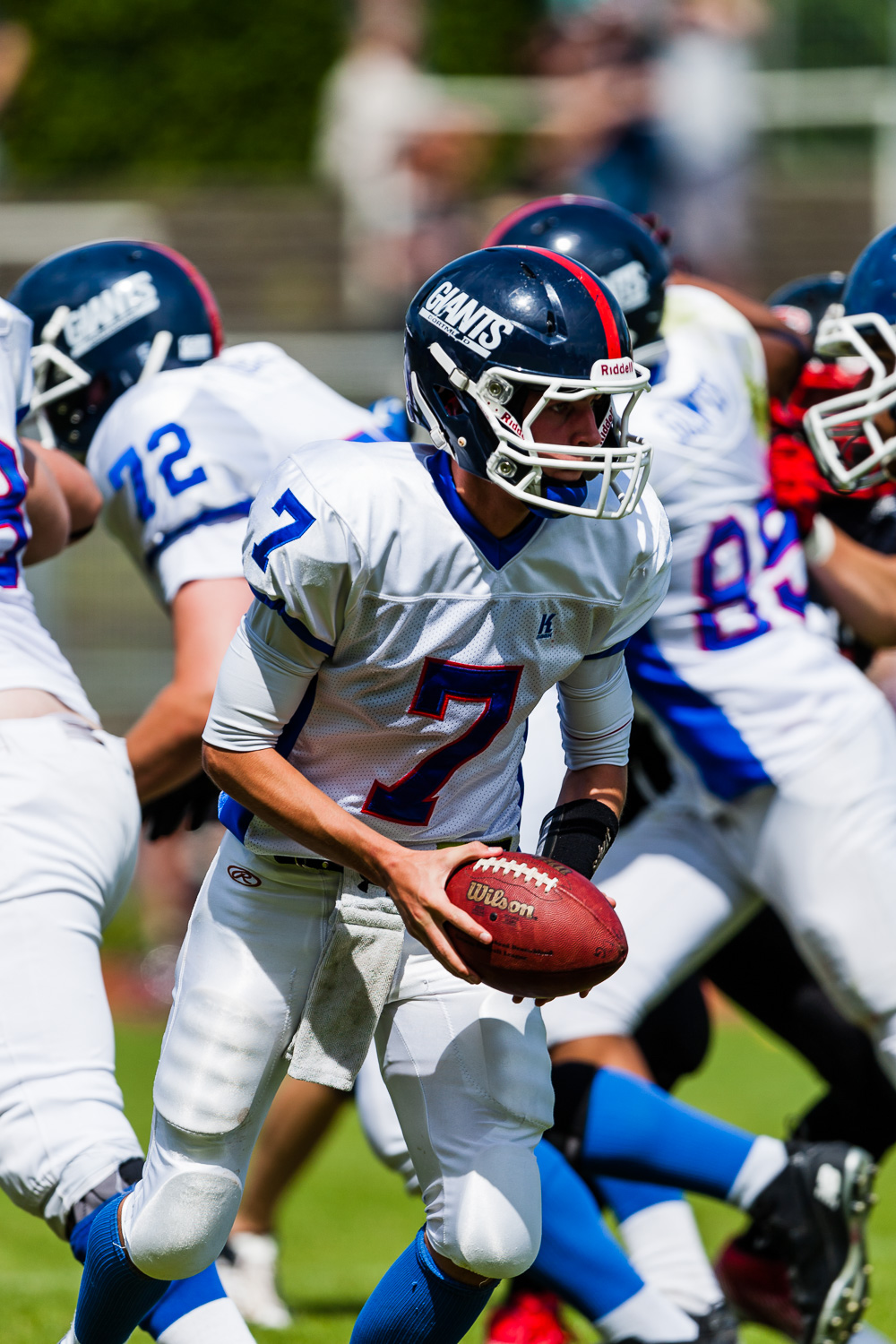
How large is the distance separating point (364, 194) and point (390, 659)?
9.29 meters

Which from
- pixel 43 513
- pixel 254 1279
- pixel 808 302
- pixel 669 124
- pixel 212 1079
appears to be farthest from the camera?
pixel 669 124

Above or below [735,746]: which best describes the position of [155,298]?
above

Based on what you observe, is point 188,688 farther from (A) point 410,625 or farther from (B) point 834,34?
(B) point 834,34

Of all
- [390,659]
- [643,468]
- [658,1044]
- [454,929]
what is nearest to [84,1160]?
[454,929]

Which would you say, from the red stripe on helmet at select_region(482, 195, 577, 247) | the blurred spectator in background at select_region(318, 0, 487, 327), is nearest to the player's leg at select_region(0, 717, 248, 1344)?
the red stripe on helmet at select_region(482, 195, 577, 247)

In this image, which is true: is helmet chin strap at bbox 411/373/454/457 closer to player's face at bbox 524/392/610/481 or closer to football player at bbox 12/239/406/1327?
player's face at bbox 524/392/610/481

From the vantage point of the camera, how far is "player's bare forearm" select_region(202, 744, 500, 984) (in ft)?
8.54

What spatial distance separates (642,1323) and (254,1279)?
4.14ft

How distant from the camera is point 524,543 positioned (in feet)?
9.03

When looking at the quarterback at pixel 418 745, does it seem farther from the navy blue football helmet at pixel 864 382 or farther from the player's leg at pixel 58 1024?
the navy blue football helmet at pixel 864 382

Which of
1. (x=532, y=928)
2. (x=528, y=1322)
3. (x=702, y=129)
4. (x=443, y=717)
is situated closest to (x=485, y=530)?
(x=443, y=717)

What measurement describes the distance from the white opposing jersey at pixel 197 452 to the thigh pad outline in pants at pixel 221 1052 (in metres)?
0.90

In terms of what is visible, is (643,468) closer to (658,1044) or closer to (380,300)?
(658,1044)

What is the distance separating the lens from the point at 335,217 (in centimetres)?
1304
